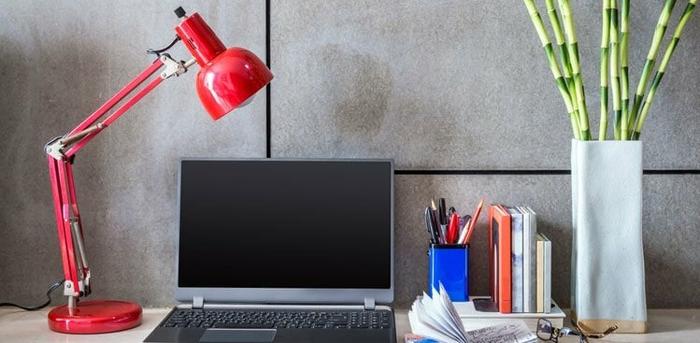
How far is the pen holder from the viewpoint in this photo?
1799 mm

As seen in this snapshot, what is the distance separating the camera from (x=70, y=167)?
69.5 inches

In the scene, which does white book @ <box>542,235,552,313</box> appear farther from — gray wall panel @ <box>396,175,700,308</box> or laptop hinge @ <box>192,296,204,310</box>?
laptop hinge @ <box>192,296,204,310</box>

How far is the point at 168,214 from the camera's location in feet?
6.34

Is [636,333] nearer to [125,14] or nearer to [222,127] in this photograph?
[222,127]

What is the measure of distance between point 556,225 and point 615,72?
0.37 meters

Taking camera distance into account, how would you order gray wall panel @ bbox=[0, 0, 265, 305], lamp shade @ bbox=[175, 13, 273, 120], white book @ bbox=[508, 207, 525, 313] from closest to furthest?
lamp shade @ bbox=[175, 13, 273, 120]
white book @ bbox=[508, 207, 525, 313]
gray wall panel @ bbox=[0, 0, 265, 305]

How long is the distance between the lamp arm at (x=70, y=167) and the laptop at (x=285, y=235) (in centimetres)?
19

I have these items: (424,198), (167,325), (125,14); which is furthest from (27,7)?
(424,198)

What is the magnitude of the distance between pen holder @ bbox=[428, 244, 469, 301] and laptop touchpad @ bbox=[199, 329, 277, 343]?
14.4 inches

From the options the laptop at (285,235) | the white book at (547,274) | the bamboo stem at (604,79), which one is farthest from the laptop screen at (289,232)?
the bamboo stem at (604,79)

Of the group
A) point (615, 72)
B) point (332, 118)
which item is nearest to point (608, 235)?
point (615, 72)

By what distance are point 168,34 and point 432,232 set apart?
71 centimetres

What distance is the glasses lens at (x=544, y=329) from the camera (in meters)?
1.66

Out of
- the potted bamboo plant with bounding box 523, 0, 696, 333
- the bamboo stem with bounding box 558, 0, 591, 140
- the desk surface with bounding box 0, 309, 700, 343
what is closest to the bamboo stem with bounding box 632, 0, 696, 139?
the potted bamboo plant with bounding box 523, 0, 696, 333
